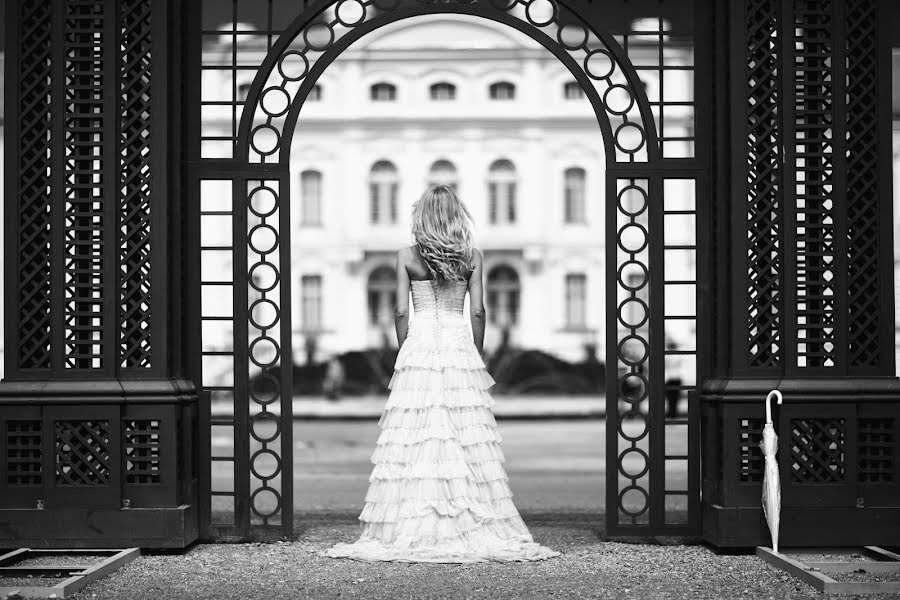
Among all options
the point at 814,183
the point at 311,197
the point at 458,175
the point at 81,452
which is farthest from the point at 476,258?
the point at 311,197

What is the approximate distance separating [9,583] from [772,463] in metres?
4.65

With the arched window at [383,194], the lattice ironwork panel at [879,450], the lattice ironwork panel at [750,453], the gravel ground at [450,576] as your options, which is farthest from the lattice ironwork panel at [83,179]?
the arched window at [383,194]

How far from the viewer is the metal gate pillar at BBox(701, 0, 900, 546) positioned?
784 cm

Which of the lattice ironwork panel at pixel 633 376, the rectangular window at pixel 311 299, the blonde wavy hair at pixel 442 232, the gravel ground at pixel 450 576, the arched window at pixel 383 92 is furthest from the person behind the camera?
the arched window at pixel 383 92

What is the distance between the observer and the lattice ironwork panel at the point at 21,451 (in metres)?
7.85

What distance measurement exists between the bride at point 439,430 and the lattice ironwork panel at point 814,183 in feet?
7.08

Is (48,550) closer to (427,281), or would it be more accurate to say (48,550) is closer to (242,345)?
(242,345)

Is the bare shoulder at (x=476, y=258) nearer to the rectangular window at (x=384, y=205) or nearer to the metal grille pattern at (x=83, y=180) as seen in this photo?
the metal grille pattern at (x=83, y=180)

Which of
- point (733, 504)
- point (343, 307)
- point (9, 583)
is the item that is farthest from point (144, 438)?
point (343, 307)

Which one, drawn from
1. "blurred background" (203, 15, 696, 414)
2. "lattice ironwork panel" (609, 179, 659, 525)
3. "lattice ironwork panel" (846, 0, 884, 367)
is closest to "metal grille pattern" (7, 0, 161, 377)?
"lattice ironwork panel" (609, 179, 659, 525)

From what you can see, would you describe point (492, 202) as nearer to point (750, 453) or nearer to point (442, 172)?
point (442, 172)

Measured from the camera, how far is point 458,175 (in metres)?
46.6

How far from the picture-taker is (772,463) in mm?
7555

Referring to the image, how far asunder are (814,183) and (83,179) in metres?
4.89
